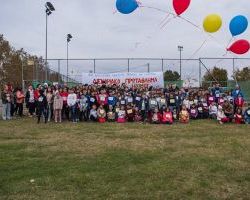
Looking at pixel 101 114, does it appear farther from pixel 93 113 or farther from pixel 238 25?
pixel 238 25

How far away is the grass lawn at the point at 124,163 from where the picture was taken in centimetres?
770

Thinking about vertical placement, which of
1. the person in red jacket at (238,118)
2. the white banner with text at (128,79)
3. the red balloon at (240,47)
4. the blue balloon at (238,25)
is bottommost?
the person in red jacket at (238,118)

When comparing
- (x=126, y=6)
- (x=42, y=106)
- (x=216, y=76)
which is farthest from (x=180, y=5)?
(x=216, y=76)

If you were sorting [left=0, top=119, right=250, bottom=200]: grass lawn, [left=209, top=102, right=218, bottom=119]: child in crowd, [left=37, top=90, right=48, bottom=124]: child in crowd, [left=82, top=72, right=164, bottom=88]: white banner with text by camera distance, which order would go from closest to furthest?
[left=0, top=119, right=250, bottom=200]: grass lawn → [left=37, top=90, right=48, bottom=124]: child in crowd → [left=209, top=102, right=218, bottom=119]: child in crowd → [left=82, top=72, right=164, bottom=88]: white banner with text

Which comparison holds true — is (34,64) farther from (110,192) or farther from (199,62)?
(110,192)

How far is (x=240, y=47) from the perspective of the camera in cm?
1744

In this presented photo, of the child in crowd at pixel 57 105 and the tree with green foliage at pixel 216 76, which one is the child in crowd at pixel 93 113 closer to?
the child in crowd at pixel 57 105

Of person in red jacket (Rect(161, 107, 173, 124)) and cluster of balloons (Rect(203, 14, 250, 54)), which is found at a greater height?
cluster of balloons (Rect(203, 14, 250, 54))

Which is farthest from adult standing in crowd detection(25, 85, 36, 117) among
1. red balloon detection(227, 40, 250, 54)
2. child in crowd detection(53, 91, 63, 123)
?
red balloon detection(227, 40, 250, 54)

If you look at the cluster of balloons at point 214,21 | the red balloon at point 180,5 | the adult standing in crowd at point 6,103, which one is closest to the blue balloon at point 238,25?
the cluster of balloons at point 214,21

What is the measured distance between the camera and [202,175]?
28.9ft

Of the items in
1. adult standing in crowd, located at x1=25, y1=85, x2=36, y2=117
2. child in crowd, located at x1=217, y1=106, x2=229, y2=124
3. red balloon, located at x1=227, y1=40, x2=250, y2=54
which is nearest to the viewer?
red balloon, located at x1=227, y1=40, x2=250, y2=54

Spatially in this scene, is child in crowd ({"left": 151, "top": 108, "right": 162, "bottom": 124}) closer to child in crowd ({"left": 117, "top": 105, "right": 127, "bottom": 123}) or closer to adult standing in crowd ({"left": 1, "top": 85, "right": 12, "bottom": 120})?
child in crowd ({"left": 117, "top": 105, "right": 127, "bottom": 123})

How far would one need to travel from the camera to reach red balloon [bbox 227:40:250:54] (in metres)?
17.4
